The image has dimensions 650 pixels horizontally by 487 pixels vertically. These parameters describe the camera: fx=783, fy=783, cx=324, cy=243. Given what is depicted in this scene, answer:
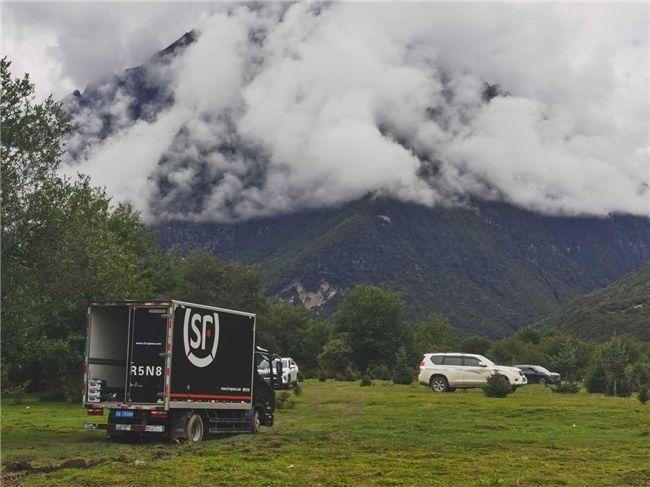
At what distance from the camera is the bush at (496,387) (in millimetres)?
36281

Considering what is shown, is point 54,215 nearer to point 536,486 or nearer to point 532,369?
point 536,486

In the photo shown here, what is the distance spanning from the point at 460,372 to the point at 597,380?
11.4 m

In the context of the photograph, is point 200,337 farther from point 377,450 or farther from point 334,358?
point 334,358

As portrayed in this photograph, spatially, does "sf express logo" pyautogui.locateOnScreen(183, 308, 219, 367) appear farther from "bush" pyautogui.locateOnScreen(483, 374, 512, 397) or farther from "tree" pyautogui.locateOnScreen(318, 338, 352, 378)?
"tree" pyautogui.locateOnScreen(318, 338, 352, 378)

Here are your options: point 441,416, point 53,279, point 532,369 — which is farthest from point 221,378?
point 532,369

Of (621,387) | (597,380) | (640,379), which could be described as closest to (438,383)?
(621,387)

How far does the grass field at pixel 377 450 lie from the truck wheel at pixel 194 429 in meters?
0.43

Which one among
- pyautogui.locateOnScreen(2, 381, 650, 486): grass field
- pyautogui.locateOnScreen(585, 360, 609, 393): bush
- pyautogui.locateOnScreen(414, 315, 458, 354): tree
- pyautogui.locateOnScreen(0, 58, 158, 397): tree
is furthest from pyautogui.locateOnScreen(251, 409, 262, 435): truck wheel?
pyautogui.locateOnScreen(414, 315, 458, 354): tree

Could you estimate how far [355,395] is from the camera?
40375 millimetres

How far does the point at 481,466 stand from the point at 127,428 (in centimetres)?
923

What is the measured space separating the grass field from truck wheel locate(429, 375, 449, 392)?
25.3 feet

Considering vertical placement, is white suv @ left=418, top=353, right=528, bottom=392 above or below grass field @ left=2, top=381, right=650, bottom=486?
above

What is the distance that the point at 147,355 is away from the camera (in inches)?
798

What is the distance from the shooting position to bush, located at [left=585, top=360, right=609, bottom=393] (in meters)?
45.8
